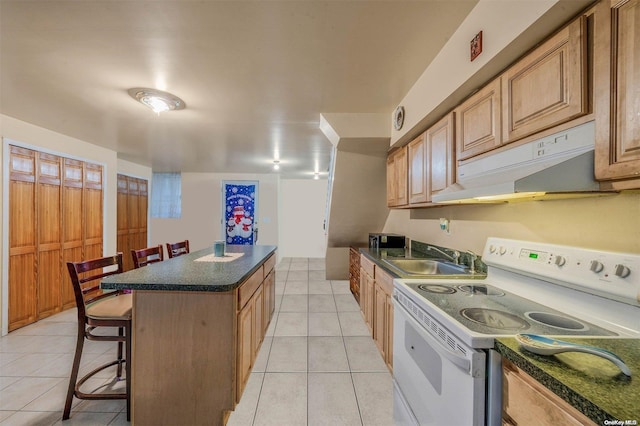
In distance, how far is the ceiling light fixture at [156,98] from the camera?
2.27 m

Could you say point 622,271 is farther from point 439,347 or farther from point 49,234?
point 49,234

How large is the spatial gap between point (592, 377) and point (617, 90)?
2.87ft

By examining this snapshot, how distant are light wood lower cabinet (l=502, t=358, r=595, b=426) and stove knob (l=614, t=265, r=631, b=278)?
1.85 feet

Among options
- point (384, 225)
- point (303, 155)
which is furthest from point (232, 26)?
point (384, 225)

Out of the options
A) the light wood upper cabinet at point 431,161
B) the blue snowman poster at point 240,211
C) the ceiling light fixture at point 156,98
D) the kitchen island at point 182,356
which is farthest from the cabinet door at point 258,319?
the blue snowman poster at point 240,211

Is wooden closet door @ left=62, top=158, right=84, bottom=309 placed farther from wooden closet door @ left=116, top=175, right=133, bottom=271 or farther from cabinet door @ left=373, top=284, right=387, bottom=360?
cabinet door @ left=373, top=284, right=387, bottom=360

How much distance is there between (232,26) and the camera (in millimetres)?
1522

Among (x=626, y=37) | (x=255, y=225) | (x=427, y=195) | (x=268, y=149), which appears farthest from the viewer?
(x=255, y=225)

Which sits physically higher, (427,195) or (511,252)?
(427,195)

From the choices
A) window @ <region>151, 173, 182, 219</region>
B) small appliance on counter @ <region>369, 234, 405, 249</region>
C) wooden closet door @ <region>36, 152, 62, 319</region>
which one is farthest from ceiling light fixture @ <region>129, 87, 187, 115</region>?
window @ <region>151, 173, 182, 219</region>

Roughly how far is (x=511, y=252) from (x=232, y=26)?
2.09 m

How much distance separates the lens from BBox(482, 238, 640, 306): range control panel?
0.97m

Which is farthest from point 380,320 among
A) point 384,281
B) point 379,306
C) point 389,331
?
point 384,281

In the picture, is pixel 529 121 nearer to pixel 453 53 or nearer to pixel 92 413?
pixel 453 53
